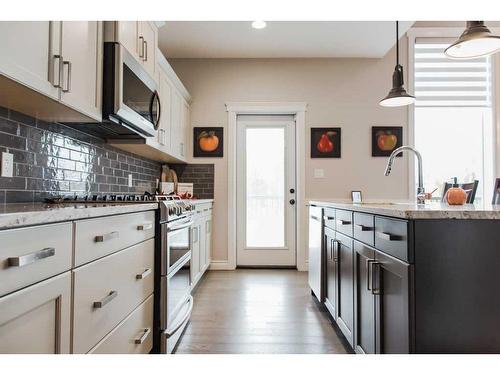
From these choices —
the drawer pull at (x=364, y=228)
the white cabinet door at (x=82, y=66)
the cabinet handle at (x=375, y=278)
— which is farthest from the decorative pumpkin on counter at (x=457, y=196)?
the white cabinet door at (x=82, y=66)

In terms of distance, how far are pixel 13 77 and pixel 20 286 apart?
29.4 inches

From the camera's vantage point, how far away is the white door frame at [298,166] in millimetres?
4199

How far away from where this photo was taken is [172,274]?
77.7 inches

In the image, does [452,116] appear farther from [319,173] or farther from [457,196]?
[457,196]

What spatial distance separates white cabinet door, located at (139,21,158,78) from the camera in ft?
7.44

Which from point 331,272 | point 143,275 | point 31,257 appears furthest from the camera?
point 331,272

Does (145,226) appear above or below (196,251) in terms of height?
above

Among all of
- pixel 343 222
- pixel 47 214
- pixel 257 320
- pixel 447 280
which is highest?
pixel 47 214

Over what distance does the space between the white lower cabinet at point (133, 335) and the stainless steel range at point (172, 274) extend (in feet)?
0.27

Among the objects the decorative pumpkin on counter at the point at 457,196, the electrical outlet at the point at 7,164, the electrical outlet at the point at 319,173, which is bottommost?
the decorative pumpkin on counter at the point at 457,196

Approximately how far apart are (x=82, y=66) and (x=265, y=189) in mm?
2999

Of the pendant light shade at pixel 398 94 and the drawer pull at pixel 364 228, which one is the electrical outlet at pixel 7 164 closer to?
the drawer pull at pixel 364 228

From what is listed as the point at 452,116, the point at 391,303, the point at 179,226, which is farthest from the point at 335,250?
the point at 452,116

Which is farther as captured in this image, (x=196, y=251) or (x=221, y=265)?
(x=221, y=265)
